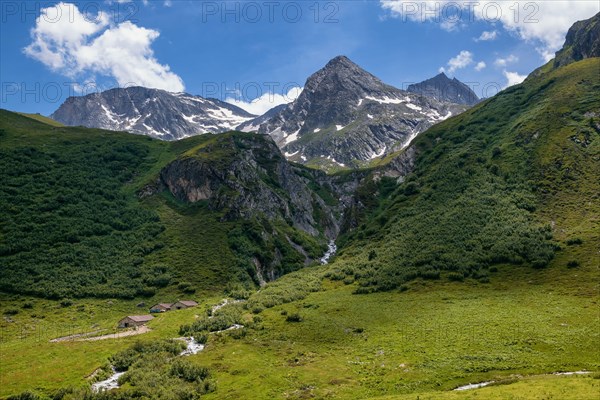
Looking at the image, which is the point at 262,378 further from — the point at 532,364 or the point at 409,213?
the point at 409,213

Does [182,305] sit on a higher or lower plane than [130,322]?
higher

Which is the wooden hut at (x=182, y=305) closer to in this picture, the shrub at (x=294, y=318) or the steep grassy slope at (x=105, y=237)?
the steep grassy slope at (x=105, y=237)

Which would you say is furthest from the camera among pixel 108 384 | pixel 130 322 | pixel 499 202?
pixel 499 202

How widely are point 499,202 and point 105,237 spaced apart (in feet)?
436

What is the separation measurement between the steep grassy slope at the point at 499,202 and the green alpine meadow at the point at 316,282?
680 millimetres

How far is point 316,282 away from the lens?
12575cm

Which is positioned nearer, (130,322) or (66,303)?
(130,322)

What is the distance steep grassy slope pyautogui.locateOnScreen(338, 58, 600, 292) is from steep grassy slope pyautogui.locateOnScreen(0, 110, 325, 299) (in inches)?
1611

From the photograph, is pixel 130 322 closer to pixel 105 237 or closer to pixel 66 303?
pixel 66 303

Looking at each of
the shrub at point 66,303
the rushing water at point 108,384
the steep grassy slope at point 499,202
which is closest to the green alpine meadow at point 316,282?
the shrub at point 66,303

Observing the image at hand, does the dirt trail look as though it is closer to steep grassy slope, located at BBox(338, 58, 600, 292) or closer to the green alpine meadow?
the green alpine meadow

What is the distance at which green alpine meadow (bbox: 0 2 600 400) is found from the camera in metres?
60.1

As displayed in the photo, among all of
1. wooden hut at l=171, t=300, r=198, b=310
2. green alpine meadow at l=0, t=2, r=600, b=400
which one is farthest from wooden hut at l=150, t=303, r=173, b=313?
wooden hut at l=171, t=300, r=198, b=310

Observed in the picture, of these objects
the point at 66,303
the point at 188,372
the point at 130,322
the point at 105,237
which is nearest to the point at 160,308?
the point at 130,322
